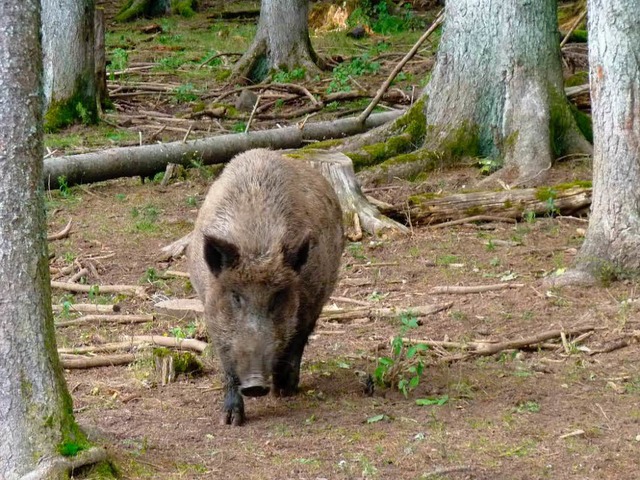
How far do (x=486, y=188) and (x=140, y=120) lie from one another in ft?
22.2

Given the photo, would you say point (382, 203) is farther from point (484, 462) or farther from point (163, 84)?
point (163, 84)

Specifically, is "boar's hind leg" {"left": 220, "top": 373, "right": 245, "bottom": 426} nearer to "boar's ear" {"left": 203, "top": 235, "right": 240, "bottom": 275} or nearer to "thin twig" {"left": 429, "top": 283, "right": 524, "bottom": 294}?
"boar's ear" {"left": 203, "top": 235, "right": 240, "bottom": 275}

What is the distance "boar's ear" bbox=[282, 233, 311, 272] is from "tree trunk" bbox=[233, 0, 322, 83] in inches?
507

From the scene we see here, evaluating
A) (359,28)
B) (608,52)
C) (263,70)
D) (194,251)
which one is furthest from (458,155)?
(359,28)

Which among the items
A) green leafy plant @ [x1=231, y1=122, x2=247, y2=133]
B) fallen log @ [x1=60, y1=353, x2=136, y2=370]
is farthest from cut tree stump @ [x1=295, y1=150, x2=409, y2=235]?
green leafy plant @ [x1=231, y1=122, x2=247, y2=133]

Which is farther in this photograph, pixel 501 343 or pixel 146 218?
pixel 146 218

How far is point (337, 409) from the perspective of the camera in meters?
6.01

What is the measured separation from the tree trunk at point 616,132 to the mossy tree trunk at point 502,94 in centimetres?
290

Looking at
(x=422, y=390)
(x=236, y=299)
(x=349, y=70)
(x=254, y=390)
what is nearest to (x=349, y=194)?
(x=422, y=390)

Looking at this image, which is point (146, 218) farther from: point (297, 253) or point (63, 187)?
point (297, 253)

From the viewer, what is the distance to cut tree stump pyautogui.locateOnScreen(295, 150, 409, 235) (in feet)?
31.8

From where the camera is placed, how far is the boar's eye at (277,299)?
571 cm

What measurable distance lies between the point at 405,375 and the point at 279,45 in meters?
12.8

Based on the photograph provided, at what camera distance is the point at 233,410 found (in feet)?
19.1
